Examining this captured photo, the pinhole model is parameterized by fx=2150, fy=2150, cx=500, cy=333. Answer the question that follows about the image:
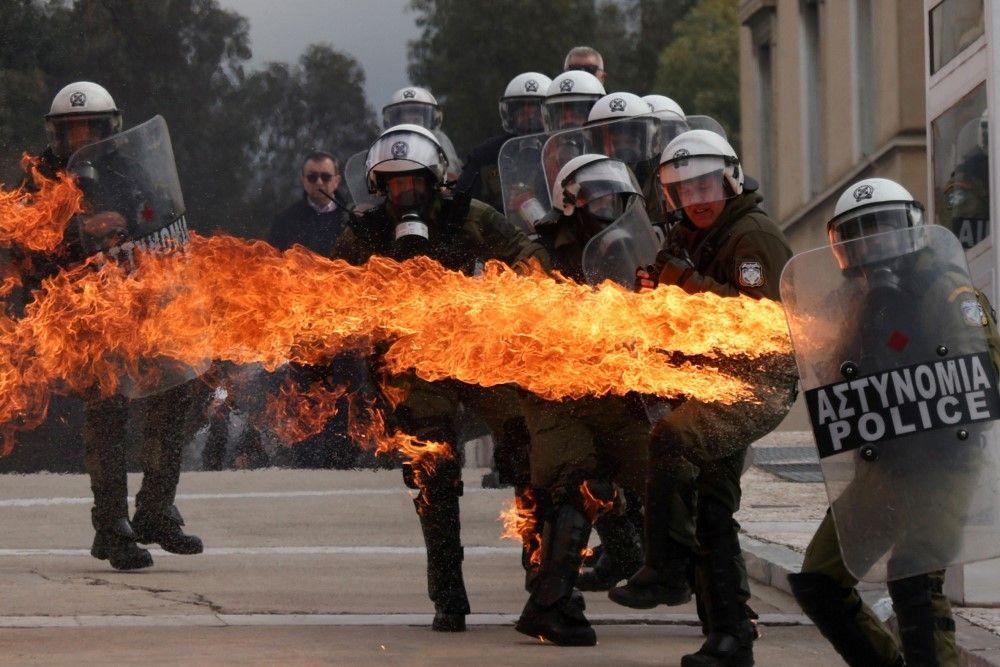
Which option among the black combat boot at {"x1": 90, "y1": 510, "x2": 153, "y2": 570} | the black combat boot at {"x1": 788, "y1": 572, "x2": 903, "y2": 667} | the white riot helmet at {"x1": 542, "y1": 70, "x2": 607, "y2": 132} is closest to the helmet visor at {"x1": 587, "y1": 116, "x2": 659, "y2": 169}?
the white riot helmet at {"x1": 542, "y1": 70, "x2": 607, "y2": 132}

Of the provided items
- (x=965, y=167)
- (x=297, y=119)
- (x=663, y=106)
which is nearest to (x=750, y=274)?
(x=965, y=167)

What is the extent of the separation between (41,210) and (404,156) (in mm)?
1832

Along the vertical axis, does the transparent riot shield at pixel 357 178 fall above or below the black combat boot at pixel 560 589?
above

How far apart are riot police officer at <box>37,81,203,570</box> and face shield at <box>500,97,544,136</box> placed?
2293 millimetres

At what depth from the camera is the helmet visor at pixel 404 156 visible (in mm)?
8023

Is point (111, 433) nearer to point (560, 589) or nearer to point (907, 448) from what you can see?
point (560, 589)

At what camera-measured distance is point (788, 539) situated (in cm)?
992

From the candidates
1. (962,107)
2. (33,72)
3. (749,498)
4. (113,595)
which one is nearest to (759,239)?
(962,107)

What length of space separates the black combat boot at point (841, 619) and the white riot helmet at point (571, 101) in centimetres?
416

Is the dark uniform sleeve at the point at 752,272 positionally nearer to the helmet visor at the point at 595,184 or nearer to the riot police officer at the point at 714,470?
the riot police officer at the point at 714,470

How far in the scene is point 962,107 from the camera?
28.6ft

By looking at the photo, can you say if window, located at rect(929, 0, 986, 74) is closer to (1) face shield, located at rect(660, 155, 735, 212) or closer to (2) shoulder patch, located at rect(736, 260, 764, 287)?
(1) face shield, located at rect(660, 155, 735, 212)

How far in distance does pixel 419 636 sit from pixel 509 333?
3.65 ft

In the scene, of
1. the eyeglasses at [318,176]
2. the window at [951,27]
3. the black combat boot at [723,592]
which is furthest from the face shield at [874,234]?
the eyeglasses at [318,176]
